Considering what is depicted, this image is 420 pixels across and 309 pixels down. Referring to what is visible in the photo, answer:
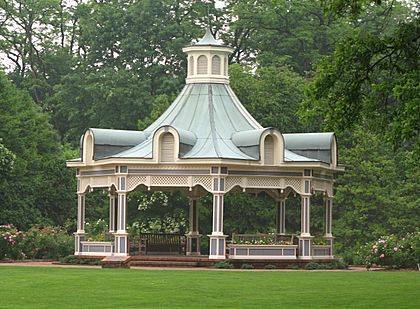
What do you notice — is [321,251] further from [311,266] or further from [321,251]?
[311,266]

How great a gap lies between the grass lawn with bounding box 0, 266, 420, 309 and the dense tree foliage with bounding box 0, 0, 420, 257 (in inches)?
132

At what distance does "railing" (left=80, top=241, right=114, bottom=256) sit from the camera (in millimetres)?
43125

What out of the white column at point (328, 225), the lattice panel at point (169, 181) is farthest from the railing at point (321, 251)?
the lattice panel at point (169, 181)

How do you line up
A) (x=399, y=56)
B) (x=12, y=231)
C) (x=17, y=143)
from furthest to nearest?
(x=17, y=143), (x=12, y=231), (x=399, y=56)

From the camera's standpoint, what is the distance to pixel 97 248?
4350 cm

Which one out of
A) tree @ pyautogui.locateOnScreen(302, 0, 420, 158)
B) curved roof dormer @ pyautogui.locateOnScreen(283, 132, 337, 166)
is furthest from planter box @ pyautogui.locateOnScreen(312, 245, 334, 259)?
tree @ pyautogui.locateOnScreen(302, 0, 420, 158)

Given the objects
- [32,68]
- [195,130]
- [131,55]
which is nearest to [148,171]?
[195,130]

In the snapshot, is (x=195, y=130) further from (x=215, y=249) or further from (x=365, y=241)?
(x=365, y=241)

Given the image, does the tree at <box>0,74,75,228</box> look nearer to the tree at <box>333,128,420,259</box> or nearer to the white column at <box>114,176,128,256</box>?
the white column at <box>114,176,128,256</box>

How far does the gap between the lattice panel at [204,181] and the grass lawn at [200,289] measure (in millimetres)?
6069

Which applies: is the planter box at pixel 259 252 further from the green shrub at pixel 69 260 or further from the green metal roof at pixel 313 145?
the green shrub at pixel 69 260

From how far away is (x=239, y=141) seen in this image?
142 ft

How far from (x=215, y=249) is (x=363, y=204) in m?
11.8

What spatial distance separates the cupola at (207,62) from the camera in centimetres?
4587
